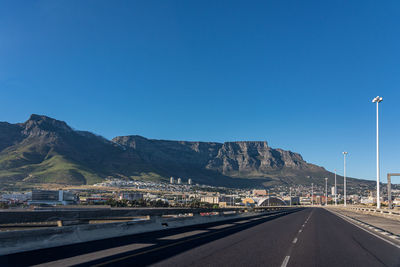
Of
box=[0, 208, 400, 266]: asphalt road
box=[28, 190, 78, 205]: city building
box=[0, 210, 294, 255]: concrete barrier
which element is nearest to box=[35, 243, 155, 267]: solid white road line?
box=[0, 208, 400, 266]: asphalt road

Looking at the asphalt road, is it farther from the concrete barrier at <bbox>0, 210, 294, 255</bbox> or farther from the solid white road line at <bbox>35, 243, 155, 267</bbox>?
the concrete barrier at <bbox>0, 210, 294, 255</bbox>

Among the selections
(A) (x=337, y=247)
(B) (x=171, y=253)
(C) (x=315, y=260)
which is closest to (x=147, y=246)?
(B) (x=171, y=253)

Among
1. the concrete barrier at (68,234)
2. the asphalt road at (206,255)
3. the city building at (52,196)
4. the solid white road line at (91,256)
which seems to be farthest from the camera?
the city building at (52,196)

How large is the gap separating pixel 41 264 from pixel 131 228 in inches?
400

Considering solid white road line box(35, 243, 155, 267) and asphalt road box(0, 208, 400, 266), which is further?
asphalt road box(0, 208, 400, 266)

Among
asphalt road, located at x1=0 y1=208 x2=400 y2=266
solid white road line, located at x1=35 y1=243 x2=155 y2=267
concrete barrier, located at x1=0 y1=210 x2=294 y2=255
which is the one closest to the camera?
solid white road line, located at x1=35 y1=243 x2=155 y2=267

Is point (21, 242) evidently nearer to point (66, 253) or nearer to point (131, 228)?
point (66, 253)

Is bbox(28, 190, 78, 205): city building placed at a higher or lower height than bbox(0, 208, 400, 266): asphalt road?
lower

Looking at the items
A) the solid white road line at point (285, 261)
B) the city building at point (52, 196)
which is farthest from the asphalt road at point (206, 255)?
the city building at point (52, 196)

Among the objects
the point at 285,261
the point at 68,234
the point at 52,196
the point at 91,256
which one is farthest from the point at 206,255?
the point at 52,196

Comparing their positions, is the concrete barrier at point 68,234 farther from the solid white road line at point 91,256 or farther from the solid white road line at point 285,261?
the solid white road line at point 285,261

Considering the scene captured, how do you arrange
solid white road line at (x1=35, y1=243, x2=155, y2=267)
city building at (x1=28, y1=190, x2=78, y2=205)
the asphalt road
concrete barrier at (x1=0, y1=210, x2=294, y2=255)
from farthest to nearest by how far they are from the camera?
city building at (x1=28, y1=190, x2=78, y2=205) < concrete barrier at (x1=0, y1=210, x2=294, y2=255) < the asphalt road < solid white road line at (x1=35, y1=243, x2=155, y2=267)

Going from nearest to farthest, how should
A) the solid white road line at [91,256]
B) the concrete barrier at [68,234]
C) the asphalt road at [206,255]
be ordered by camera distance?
the solid white road line at [91,256]
the asphalt road at [206,255]
the concrete barrier at [68,234]

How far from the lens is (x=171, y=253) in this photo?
1316 cm
